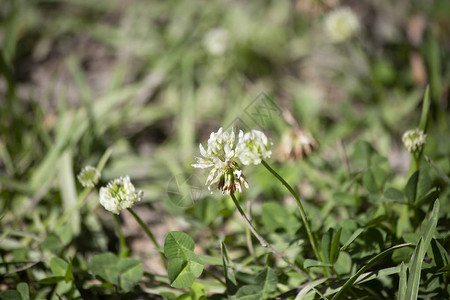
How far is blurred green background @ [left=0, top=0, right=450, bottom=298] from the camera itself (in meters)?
1.58

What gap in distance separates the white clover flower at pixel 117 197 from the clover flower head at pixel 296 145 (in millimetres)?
728

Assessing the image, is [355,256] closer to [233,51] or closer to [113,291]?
[113,291]

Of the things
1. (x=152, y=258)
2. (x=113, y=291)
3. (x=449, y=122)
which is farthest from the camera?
(x=449, y=122)

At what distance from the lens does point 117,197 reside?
1.08 metres

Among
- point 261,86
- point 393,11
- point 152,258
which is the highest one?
point 393,11

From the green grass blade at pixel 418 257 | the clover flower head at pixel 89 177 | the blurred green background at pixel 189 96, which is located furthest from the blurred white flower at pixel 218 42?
the green grass blade at pixel 418 257

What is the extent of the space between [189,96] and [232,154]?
3.85 ft

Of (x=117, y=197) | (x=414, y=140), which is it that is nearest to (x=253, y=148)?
(x=117, y=197)

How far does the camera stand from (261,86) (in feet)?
7.25

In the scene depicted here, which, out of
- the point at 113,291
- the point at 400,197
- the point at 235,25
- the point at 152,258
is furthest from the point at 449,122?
the point at 113,291

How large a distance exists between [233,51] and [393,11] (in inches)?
38.0

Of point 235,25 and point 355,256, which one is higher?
point 235,25

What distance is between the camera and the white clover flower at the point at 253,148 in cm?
93

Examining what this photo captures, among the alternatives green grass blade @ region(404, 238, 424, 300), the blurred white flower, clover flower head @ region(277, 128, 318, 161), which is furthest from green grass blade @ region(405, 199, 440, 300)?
the blurred white flower
